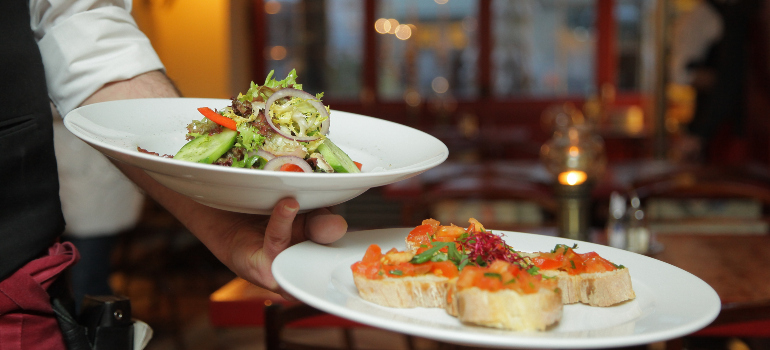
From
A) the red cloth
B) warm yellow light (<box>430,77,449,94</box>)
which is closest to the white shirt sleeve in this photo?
the red cloth

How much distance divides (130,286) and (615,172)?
3554 mm

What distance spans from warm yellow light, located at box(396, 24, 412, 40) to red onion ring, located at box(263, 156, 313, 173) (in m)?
8.68

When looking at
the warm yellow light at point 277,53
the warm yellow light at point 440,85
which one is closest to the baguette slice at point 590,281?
the warm yellow light at point 440,85

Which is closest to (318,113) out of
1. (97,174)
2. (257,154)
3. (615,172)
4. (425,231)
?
(257,154)

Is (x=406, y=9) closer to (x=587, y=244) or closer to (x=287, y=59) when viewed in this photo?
(x=287, y=59)

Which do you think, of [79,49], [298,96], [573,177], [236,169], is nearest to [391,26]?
[573,177]

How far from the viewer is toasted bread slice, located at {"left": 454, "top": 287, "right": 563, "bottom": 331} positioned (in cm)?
71

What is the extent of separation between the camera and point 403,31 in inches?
368

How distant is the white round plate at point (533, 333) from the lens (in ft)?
1.96

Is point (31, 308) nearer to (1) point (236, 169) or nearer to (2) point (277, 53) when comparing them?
(1) point (236, 169)

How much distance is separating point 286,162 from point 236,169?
0.21 metres

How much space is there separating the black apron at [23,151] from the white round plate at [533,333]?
1.57 ft

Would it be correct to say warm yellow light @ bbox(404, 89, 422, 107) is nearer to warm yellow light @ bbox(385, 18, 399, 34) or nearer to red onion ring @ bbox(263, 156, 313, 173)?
warm yellow light @ bbox(385, 18, 399, 34)

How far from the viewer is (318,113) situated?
1.01 metres
